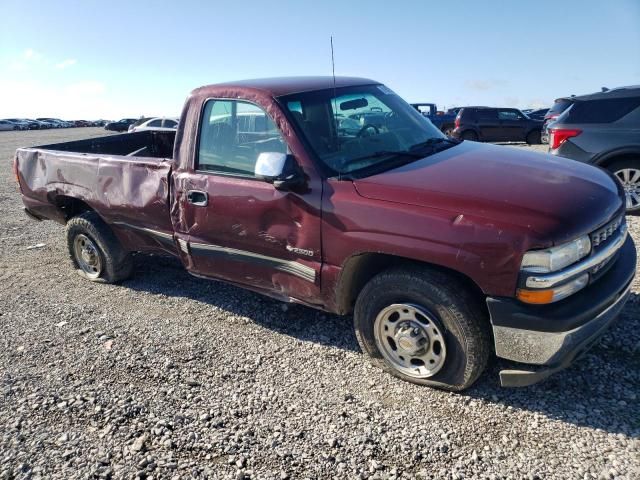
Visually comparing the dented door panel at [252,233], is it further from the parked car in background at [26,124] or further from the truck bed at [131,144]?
the parked car in background at [26,124]

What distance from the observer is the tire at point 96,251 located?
494 cm

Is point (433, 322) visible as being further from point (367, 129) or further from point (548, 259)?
point (367, 129)

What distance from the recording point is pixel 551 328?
261cm

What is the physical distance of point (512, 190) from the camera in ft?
9.43

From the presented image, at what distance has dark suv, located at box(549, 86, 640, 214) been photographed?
6422 mm

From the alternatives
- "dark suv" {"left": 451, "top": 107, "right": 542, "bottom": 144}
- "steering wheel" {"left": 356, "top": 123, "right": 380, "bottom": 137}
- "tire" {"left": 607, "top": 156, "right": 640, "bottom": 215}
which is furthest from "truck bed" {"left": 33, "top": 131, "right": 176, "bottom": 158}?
"dark suv" {"left": 451, "top": 107, "right": 542, "bottom": 144}

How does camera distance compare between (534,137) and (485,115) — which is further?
(534,137)

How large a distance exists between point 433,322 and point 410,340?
22 cm

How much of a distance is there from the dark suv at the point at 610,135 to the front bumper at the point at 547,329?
4.33m

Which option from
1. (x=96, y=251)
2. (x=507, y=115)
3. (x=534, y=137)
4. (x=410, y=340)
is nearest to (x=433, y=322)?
(x=410, y=340)

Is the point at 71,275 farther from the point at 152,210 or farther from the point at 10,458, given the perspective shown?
the point at 10,458

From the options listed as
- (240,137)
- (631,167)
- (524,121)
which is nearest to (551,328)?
(240,137)

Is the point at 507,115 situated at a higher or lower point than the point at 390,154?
lower

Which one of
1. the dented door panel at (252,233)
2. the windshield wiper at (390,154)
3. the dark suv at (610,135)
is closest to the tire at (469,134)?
the dark suv at (610,135)
